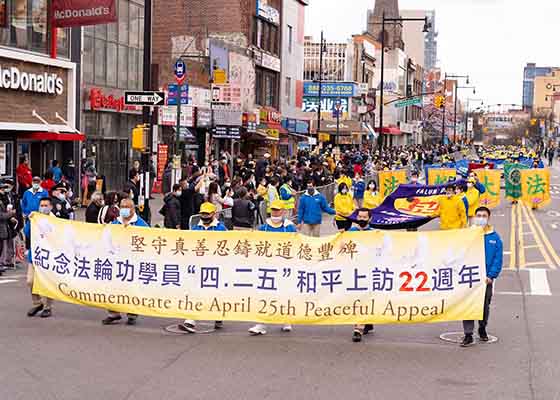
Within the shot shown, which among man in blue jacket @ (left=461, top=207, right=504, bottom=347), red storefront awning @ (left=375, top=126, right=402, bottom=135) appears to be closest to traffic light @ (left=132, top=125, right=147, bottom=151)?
man in blue jacket @ (left=461, top=207, right=504, bottom=347)

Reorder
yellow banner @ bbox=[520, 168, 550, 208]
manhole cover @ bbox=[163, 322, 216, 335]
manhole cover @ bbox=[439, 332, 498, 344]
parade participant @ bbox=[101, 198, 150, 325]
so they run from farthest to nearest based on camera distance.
Result: yellow banner @ bbox=[520, 168, 550, 208]
parade participant @ bbox=[101, 198, 150, 325]
manhole cover @ bbox=[163, 322, 216, 335]
manhole cover @ bbox=[439, 332, 498, 344]

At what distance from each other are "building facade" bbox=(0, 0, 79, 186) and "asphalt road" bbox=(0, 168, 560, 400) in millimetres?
13105

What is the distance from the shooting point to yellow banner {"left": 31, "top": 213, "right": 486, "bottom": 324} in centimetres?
1121

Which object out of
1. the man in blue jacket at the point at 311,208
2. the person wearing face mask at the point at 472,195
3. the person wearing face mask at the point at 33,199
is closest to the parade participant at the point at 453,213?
the man in blue jacket at the point at 311,208

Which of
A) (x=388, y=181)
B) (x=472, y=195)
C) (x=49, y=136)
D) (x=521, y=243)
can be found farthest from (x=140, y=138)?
(x=388, y=181)

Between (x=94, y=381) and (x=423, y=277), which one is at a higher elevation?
(x=423, y=277)

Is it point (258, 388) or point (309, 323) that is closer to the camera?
point (258, 388)

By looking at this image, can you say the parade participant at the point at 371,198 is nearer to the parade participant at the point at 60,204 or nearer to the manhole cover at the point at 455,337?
the parade participant at the point at 60,204

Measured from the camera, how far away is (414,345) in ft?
36.4

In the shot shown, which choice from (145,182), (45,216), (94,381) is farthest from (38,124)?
(94,381)

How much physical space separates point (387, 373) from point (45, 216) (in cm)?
544

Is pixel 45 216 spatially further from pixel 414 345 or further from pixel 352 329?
pixel 414 345

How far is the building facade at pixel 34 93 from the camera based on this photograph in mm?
25297

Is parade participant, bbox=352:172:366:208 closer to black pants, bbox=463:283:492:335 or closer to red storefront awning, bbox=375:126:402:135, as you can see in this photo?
black pants, bbox=463:283:492:335
